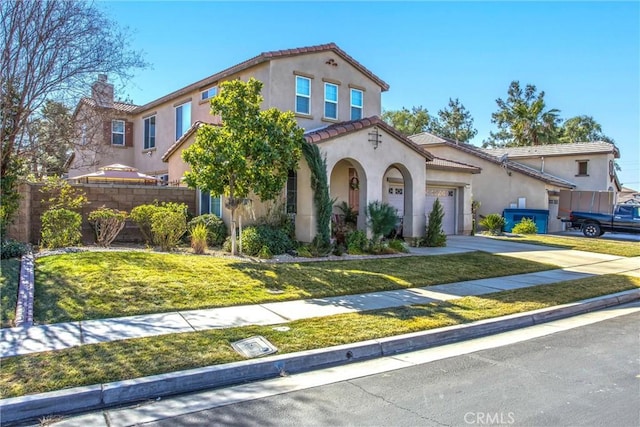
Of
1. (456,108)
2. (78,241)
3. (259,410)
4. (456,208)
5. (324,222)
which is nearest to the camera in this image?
(259,410)

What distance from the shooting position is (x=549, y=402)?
4668 mm

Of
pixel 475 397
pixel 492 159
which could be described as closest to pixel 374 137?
pixel 475 397

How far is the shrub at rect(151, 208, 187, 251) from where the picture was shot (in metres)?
13.0

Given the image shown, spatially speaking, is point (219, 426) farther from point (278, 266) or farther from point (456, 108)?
point (456, 108)

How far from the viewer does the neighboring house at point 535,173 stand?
2812cm

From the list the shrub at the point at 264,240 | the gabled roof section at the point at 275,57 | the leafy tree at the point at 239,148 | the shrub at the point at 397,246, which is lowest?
the shrub at the point at 397,246

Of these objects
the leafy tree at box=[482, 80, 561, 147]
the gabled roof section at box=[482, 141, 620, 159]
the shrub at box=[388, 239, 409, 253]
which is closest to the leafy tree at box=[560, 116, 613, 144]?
the leafy tree at box=[482, 80, 561, 147]

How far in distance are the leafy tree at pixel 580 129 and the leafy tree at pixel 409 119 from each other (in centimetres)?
1625

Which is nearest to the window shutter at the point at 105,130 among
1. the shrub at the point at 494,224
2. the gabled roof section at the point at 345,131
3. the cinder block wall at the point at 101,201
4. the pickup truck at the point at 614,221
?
the cinder block wall at the point at 101,201

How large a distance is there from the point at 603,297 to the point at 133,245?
1280 centimetres

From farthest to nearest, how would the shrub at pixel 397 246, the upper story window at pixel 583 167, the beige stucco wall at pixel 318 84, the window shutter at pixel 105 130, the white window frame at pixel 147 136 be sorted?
the upper story window at pixel 583 167
the white window frame at pixel 147 136
the beige stucco wall at pixel 318 84
the window shutter at pixel 105 130
the shrub at pixel 397 246

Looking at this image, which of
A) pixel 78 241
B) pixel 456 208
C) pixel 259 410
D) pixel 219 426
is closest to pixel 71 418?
pixel 219 426

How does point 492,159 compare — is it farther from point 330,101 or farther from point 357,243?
point 357,243

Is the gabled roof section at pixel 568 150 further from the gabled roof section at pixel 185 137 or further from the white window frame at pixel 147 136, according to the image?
the gabled roof section at pixel 185 137
